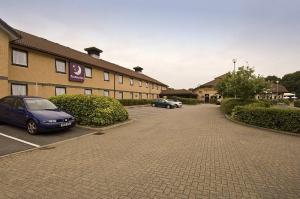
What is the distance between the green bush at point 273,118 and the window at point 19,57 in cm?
1685

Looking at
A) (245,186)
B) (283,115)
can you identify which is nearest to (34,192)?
(245,186)

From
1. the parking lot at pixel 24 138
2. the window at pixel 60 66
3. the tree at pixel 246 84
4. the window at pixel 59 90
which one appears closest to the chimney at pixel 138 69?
the window at pixel 60 66

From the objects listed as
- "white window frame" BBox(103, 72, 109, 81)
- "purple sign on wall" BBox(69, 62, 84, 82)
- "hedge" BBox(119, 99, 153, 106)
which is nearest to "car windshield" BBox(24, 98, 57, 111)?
"purple sign on wall" BBox(69, 62, 84, 82)

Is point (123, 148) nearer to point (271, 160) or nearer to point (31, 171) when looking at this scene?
point (31, 171)

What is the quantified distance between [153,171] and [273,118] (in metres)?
9.98

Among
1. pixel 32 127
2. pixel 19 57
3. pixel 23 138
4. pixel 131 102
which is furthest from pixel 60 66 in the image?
pixel 131 102

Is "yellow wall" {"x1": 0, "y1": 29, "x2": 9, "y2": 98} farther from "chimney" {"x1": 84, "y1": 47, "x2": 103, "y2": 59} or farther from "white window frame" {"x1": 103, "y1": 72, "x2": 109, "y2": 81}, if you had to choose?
"chimney" {"x1": 84, "y1": 47, "x2": 103, "y2": 59}

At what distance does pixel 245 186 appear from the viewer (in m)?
4.34

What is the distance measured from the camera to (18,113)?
943cm

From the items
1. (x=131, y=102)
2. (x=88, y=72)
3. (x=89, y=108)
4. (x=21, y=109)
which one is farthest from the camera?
(x=131, y=102)

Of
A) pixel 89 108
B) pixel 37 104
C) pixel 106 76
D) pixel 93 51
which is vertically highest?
pixel 93 51

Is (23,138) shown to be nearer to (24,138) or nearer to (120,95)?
(24,138)

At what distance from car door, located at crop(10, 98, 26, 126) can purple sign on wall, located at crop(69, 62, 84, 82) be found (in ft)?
39.1

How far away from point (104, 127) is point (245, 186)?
27.4 feet
